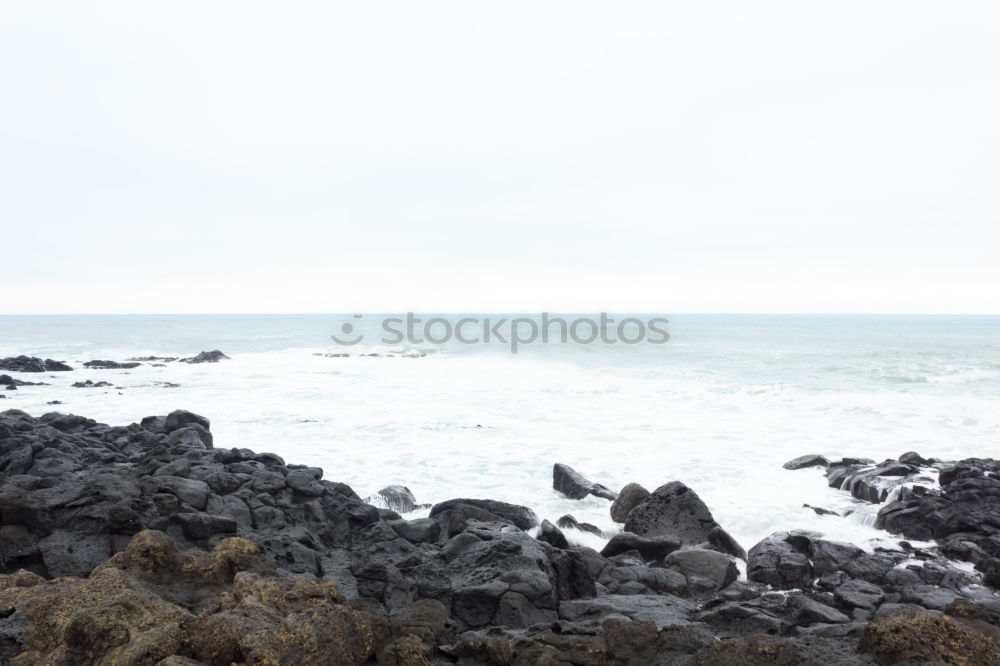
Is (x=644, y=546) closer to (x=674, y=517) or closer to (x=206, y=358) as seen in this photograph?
(x=674, y=517)

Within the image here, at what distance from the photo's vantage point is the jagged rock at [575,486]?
10234 millimetres

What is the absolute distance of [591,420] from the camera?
1755cm

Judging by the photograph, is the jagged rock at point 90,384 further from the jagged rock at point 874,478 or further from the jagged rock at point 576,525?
the jagged rock at point 874,478

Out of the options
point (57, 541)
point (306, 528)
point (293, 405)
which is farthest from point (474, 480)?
point (293, 405)

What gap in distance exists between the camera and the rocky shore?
4.06m

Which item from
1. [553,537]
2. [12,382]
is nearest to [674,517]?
[553,537]

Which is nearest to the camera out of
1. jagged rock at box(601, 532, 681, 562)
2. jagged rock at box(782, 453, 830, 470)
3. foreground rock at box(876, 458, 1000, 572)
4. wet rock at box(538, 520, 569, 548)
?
wet rock at box(538, 520, 569, 548)

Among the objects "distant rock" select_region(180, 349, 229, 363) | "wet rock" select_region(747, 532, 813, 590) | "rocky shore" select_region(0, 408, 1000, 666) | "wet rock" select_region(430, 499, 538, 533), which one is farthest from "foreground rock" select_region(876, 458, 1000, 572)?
"distant rock" select_region(180, 349, 229, 363)

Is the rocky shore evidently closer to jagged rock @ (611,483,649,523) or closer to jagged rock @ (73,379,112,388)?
jagged rock @ (611,483,649,523)

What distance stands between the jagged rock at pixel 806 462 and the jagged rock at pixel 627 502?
443 centimetres

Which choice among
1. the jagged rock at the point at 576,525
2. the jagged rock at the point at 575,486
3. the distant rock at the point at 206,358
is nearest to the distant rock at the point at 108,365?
the distant rock at the point at 206,358

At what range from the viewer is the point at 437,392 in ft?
77.3

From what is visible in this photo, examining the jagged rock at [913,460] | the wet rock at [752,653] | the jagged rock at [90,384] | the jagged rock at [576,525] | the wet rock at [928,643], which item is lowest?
the jagged rock at [576,525]

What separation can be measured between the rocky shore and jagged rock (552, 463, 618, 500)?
4 cm
